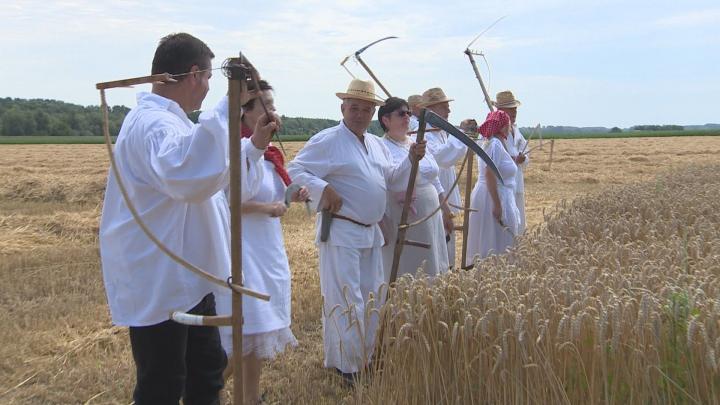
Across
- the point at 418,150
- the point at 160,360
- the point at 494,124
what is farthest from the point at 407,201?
the point at 494,124

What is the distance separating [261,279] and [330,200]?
84cm

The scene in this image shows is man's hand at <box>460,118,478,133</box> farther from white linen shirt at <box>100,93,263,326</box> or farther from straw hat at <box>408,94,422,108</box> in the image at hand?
white linen shirt at <box>100,93,263,326</box>

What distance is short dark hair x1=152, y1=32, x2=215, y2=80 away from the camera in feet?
9.61

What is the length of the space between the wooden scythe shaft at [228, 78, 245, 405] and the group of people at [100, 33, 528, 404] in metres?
0.05

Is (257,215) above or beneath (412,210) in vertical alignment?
above

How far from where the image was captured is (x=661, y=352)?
284cm

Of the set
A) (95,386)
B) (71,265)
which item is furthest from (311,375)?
(71,265)

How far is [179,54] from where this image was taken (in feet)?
9.60

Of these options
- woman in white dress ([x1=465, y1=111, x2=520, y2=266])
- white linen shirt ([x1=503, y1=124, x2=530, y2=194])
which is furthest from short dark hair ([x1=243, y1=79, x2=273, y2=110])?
white linen shirt ([x1=503, y1=124, x2=530, y2=194])

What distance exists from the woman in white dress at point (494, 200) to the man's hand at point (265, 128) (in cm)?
367

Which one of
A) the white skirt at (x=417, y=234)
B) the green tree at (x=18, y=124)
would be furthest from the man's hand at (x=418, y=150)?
the green tree at (x=18, y=124)

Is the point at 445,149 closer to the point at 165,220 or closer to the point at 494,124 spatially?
the point at 494,124

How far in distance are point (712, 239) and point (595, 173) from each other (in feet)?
60.6

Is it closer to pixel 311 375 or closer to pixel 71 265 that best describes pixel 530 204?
pixel 71 265
